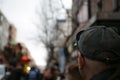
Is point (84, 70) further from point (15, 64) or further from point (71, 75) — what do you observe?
point (15, 64)

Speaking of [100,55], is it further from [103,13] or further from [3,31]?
[3,31]

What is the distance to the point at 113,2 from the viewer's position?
1591 centimetres

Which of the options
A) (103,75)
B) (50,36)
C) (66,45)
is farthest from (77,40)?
(50,36)

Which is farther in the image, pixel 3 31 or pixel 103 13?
pixel 3 31

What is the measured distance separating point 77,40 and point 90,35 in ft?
0.49

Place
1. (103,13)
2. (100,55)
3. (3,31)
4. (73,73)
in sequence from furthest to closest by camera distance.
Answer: (3,31)
(103,13)
(73,73)
(100,55)

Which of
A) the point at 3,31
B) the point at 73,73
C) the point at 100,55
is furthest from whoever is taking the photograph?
the point at 3,31

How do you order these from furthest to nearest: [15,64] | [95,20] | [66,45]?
1. [66,45]
2. [95,20]
3. [15,64]

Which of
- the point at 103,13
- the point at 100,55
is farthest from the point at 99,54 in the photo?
the point at 103,13

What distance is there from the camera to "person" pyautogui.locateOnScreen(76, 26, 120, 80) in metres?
1.95

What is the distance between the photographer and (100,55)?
6.47 ft

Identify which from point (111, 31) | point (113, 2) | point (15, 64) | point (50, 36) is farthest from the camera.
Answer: point (50, 36)

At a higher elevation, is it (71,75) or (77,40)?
(77,40)

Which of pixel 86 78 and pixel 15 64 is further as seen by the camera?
pixel 15 64
